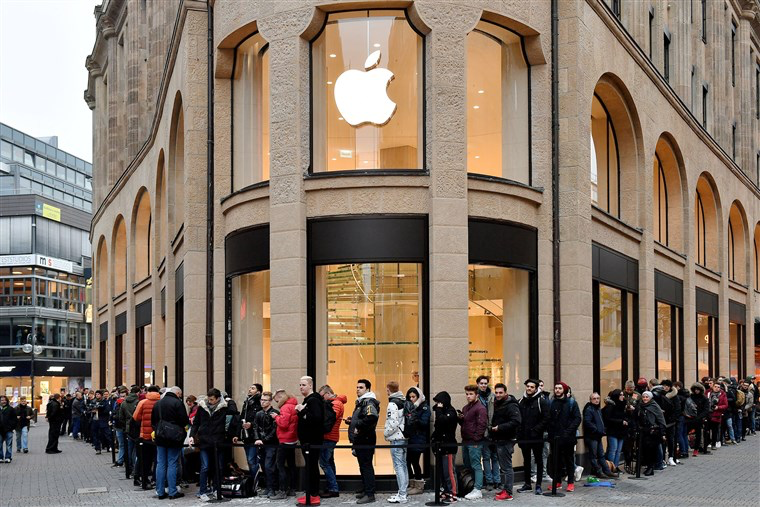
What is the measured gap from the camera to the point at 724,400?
25.7 metres

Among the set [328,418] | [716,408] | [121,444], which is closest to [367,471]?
[328,418]

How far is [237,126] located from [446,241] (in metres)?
5.50

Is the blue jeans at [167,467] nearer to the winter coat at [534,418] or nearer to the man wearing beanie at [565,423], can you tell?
the winter coat at [534,418]

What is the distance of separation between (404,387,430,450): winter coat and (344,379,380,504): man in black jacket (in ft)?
1.95

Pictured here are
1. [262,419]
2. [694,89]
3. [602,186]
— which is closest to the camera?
[262,419]

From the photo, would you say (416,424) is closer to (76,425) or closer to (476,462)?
(476,462)

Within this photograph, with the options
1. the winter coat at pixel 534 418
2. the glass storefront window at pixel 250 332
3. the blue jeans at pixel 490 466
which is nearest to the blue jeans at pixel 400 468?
the blue jeans at pixel 490 466

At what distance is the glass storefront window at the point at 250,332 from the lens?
19469 mm

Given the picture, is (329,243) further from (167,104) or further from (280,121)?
(167,104)

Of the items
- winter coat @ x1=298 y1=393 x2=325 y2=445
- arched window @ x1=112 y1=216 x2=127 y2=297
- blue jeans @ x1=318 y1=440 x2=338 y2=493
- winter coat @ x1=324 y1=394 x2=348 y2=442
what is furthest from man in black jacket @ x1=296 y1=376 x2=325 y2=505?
arched window @ x1=112 y1=216 x2=127 y2=297

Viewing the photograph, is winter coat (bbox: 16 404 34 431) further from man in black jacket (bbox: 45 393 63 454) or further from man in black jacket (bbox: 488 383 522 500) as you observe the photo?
man in black jacket (bbox: 488 383 522 500)

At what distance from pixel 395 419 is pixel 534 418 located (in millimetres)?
2391

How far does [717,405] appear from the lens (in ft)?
82.8

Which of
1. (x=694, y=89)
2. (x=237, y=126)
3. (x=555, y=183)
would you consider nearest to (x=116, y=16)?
(x=694, y=89)
